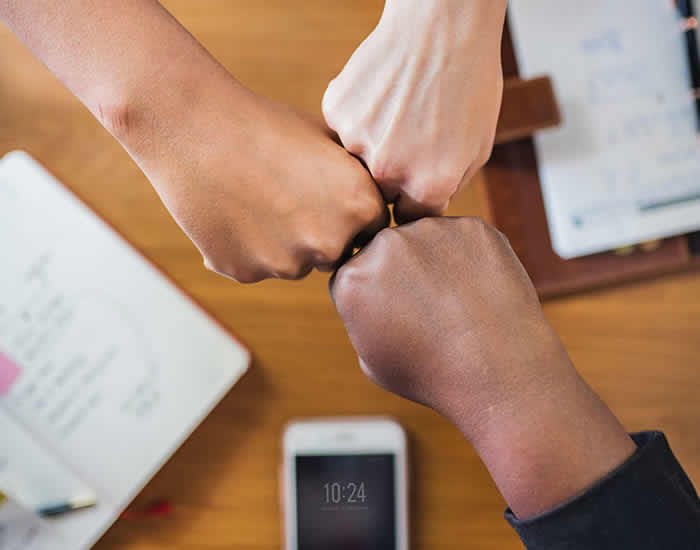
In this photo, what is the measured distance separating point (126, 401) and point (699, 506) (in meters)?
0.37

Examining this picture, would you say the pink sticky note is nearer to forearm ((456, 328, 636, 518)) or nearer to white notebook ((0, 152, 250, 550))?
white notebook ((0, 152, 250, 550))

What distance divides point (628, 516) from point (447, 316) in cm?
11

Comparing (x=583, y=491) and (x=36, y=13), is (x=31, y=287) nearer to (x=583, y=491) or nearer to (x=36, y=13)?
(x=36, y=13)

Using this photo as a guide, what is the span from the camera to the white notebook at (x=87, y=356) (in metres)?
0.42

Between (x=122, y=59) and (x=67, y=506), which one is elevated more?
(x=122, y=59)

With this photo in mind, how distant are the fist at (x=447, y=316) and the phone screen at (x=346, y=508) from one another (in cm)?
16

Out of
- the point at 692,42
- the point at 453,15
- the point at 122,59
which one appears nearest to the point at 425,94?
the point at 453,15

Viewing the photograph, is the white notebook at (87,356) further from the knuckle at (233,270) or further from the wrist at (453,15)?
the wrist at (453,15)

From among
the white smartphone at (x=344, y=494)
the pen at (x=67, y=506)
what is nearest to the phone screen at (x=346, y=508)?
the white smartphone at (x=344, y=494)

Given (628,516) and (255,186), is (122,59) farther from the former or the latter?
(628,516)

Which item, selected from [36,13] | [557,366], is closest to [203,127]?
[36,13]

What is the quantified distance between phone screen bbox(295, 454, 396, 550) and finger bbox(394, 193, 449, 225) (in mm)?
199

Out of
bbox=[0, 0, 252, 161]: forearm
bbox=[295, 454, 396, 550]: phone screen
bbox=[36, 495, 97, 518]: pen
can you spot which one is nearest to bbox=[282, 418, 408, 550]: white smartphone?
bbox=[295, 454, 396, 550]: phone screen

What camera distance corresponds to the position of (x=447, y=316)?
0.26m
